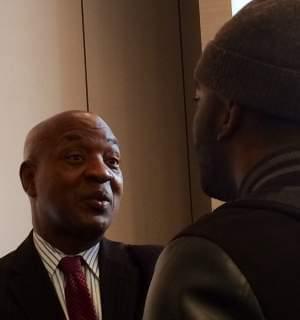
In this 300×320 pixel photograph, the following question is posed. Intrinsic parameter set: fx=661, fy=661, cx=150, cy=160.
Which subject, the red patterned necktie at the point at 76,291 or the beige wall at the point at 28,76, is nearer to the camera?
the red patterned necktie at the point at 76,291

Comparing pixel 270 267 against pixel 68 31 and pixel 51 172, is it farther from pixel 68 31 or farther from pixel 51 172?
pixel 68 31

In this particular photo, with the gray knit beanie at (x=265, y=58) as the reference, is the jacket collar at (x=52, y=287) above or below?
below

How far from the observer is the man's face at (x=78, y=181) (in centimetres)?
153

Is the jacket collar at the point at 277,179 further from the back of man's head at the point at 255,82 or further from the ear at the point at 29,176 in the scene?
the ear at the point at 29,176

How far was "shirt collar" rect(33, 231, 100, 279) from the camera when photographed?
1531 mm

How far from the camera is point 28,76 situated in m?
2.30

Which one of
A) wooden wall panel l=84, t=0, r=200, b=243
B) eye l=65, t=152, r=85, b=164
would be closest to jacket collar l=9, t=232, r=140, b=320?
eye l=65, t=152, r=85, b=164

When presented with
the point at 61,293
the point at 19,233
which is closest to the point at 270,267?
the point at 61,293

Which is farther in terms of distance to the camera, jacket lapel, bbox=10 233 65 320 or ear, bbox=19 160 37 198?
ear, bbox=19 160 37 198

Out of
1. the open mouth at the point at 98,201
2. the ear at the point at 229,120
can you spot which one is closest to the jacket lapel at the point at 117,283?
the open mouth at the point at 98,201

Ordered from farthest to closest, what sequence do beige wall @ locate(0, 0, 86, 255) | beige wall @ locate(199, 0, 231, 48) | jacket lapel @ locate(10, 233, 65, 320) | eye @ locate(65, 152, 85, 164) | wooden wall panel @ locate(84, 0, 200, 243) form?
1. wooden wall panel @ locate(84, 0, 200, 243)
2. beige wall @ locate(199, 0, 231, 48)
3. beige wall @ locate(0, 0, 86, 255)
4. eye @ locate(65, 152, 85, 164)
5. jacket lapel @ locate(10, 233, 65, 320)

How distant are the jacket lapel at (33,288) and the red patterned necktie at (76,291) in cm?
3

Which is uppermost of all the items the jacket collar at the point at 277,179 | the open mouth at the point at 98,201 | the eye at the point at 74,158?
the jacket collar at the point at 277,179

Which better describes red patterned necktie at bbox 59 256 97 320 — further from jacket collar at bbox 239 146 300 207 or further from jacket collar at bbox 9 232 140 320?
jacket collar at bbox 239 146 300 207
